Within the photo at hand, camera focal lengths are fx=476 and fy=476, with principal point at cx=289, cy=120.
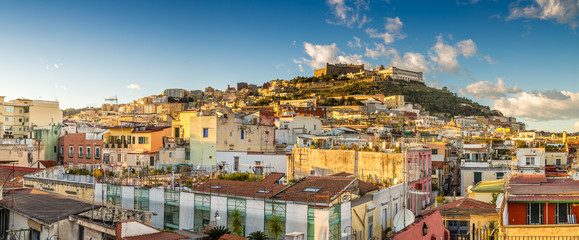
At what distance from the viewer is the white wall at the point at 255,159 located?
27.5 meters

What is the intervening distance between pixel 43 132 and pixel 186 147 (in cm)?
1590

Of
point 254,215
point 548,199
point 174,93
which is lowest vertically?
point 254,215

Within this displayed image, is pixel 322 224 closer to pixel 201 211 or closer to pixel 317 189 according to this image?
pixel 317 189

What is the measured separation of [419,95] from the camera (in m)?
137

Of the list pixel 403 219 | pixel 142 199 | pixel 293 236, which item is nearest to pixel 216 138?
pixel 142 199

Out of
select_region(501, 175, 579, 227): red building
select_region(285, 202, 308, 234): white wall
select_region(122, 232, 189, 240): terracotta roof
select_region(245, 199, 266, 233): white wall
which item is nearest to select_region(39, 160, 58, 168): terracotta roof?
select_region(245, 199, 266, 233): white wall

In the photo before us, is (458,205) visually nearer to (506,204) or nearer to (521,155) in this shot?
(506,204)

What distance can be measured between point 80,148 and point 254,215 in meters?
29.1

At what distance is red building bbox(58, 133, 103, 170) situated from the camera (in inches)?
1479

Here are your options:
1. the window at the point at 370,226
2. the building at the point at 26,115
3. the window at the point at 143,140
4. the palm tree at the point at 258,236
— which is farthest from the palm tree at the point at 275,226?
the building at the point at 26,115

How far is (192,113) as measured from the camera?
113ft

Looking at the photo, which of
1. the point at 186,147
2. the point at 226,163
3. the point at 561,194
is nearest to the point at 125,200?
the point at 226,163

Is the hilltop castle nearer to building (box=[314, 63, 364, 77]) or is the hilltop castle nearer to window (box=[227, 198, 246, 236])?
building (box=[314, 63, 364, 77])

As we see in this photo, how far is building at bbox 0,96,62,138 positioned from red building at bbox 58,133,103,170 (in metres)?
15.0
